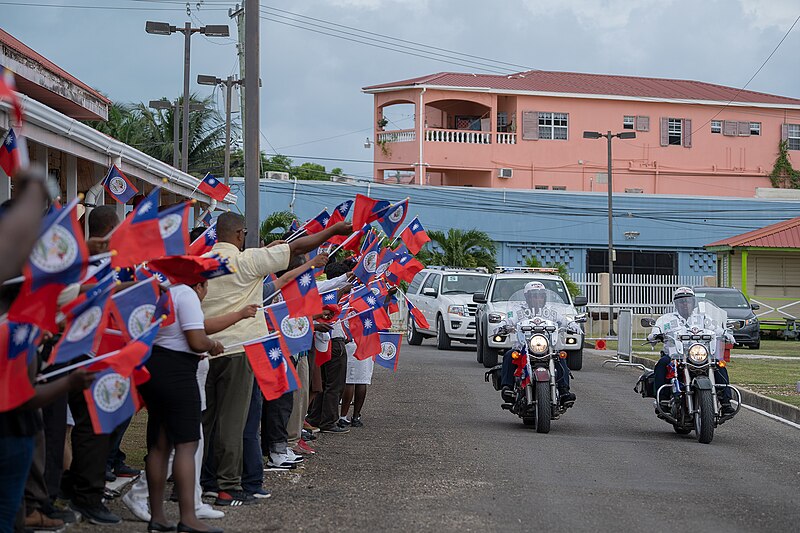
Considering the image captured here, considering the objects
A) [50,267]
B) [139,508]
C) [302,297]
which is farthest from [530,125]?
[50,267]

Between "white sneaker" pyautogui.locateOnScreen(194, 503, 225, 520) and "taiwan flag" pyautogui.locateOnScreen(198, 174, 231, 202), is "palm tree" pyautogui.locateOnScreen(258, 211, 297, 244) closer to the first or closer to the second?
"taiwan flag" pyautogui.locateOnScreen(198, 174, 231, 202)

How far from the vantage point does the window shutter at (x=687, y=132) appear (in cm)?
5344

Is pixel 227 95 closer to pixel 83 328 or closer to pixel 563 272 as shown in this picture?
pixel 563 272

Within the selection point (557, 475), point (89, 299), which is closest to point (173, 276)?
point (89, 299)

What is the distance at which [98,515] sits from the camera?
7336 mm

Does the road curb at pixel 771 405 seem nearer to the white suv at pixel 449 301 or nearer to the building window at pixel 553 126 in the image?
the white suv at pixel 449 301

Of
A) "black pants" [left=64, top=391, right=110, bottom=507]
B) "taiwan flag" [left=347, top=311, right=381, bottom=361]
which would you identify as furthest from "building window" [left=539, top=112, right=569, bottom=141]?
"black pants" [left=64, top=391, right=110, bottom=507]

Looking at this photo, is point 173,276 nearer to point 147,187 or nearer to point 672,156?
point 147,187

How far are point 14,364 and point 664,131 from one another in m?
50.6

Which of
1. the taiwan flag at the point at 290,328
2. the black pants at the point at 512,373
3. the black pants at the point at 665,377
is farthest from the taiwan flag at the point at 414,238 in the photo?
the taiwan flag at the point at 290,328

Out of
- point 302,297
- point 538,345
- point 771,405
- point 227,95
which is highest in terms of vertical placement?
point 227,95

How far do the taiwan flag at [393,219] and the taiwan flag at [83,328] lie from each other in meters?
5.02

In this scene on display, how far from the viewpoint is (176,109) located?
40.3 metres

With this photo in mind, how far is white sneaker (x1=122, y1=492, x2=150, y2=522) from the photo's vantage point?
24.7 feet
